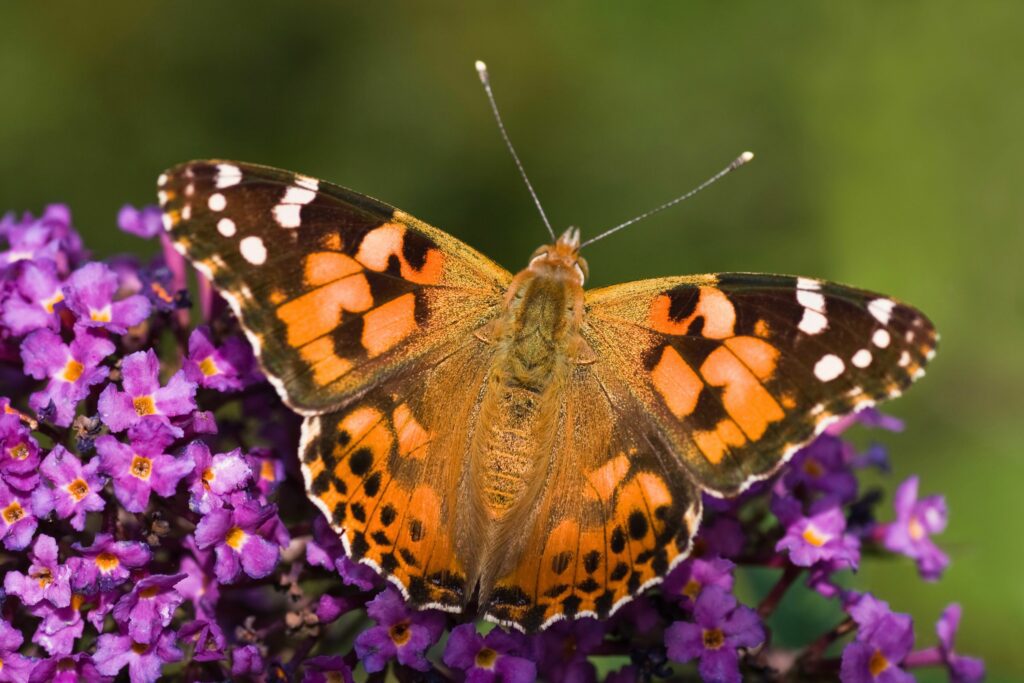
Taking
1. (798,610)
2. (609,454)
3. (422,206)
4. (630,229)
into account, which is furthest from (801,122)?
(609,454)

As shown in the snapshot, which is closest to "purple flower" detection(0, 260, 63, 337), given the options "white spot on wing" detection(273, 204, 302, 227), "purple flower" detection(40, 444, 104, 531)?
"purple flower" detection(40, 444, 104, 531)

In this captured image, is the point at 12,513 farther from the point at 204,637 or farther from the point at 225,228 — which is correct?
the point at 225,228

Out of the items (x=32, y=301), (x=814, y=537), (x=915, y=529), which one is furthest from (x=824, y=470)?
(x=32, y=301)

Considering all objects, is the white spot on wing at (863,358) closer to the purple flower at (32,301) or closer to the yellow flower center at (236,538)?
the yellow flower center at (236,538)

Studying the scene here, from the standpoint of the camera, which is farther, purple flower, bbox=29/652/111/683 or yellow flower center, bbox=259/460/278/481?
yellow flower center, bbox=259/460/278/481

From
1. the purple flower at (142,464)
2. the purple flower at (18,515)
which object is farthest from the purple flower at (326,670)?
the purple flower at (18,515)

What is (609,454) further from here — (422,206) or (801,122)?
(801,122)

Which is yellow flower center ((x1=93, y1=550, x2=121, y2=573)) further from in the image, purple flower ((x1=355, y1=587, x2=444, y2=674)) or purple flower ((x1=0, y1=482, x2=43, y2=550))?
purple flower ((x1=355, y1=587, x2=444, y2=674))
